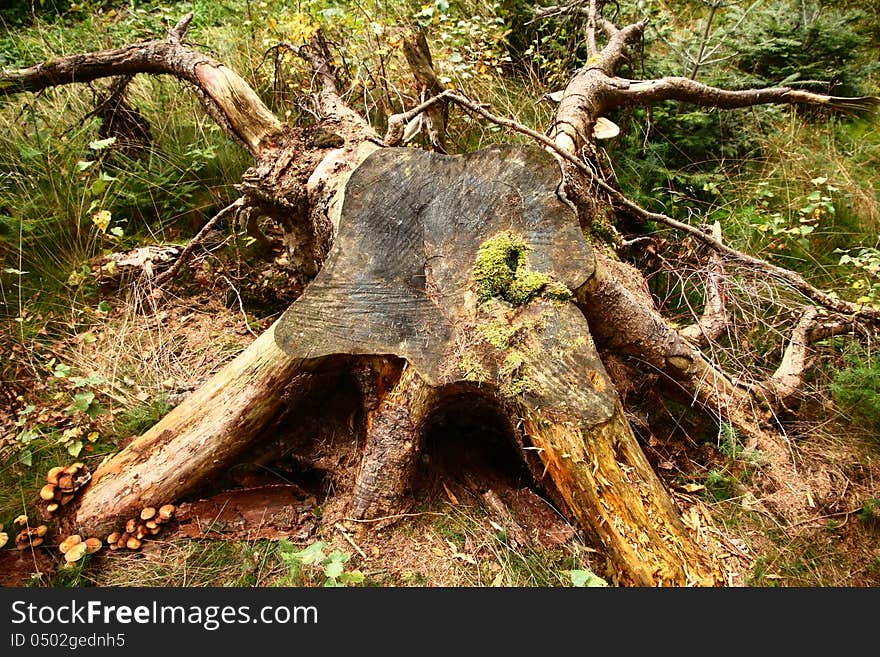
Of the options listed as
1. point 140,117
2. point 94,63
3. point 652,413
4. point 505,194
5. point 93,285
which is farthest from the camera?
point 140,117

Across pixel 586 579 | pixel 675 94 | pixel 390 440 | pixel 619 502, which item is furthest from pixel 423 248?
pixel 675 94

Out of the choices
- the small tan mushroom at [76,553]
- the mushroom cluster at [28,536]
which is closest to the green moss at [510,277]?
the small tan mushroom at [76,553]

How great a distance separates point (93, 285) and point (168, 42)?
1.56 meters

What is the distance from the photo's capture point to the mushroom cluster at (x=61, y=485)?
7.20 feet

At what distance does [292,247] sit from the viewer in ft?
9.96

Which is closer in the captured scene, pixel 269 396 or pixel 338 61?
pixel 269 396

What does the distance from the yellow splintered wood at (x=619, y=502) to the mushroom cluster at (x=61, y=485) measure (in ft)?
5.90

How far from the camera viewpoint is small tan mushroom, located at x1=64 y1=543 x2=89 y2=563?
2.04m

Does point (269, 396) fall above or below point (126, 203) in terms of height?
below

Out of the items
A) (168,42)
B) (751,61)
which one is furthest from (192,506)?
(751,61)

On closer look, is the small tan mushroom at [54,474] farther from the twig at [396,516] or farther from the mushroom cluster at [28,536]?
the twig at [396,516]

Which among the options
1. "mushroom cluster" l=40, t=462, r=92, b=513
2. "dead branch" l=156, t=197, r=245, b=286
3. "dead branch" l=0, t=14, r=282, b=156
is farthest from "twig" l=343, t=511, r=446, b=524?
"dead branch" l=0, t=14, r=282, b=156

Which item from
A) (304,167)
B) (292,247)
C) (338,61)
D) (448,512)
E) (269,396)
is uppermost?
(338,61)

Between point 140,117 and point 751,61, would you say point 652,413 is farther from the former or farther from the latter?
point 140,117
